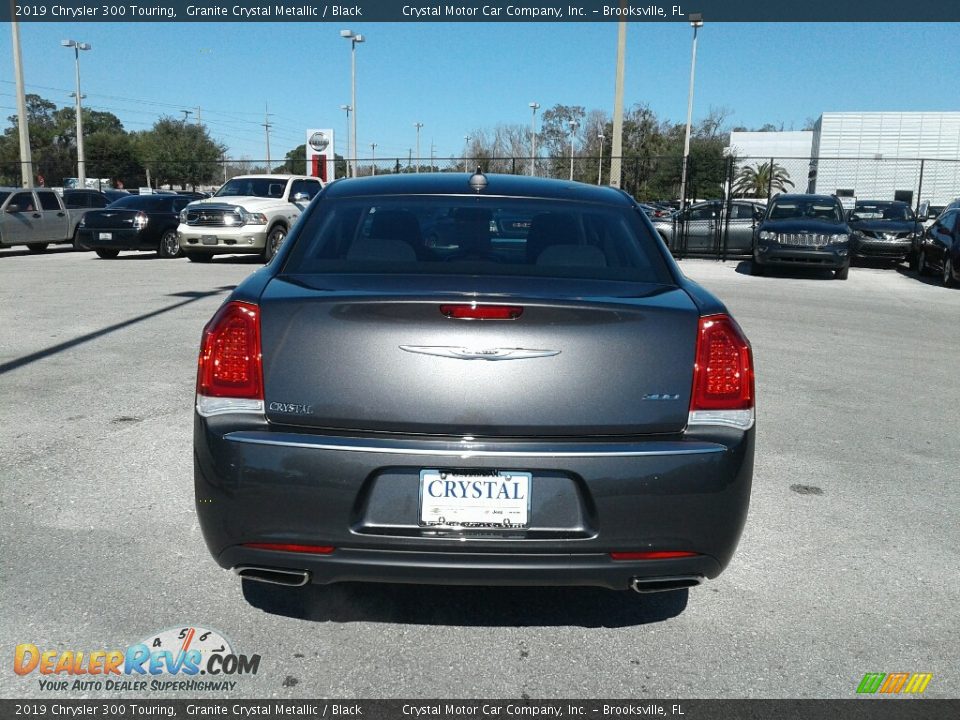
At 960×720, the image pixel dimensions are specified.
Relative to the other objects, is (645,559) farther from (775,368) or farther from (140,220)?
(140,220)

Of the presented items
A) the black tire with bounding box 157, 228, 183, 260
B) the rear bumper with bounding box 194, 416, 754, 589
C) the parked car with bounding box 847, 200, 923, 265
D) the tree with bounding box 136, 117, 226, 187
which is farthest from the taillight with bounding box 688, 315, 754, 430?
the tree with bounding box 136, 117, 226, 187

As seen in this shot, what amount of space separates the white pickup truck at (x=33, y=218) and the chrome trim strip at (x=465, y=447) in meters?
21.0

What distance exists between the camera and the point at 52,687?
9.36 feet

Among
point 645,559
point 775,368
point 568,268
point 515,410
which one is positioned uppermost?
point 568,268

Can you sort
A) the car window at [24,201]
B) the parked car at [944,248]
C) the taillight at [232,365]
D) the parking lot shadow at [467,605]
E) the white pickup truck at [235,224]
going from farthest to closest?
1. the car window at [24,201]
2. the white pickup truck at [235,224]
3. the parked car at [944,248]
4. the parking lot shadow at [467,605]
5. the taillight at [232,365]

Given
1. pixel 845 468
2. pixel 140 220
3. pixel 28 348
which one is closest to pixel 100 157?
pixel 140 220

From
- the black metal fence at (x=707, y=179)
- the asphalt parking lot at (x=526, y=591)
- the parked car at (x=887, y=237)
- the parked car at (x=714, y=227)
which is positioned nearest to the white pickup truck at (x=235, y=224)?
the black metal fence at (x=707, y=179)

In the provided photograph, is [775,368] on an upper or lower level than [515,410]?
lower

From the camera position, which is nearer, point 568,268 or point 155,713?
point 155,713

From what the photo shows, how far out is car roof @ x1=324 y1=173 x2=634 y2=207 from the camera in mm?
3873

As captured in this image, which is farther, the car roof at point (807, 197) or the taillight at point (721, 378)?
the car roof at point (807, 197)

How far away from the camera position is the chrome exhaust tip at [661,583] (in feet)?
9.44

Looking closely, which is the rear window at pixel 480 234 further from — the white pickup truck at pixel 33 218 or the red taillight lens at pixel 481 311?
the white pickup truck at pixel 33 218

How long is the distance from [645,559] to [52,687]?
1.96 m
